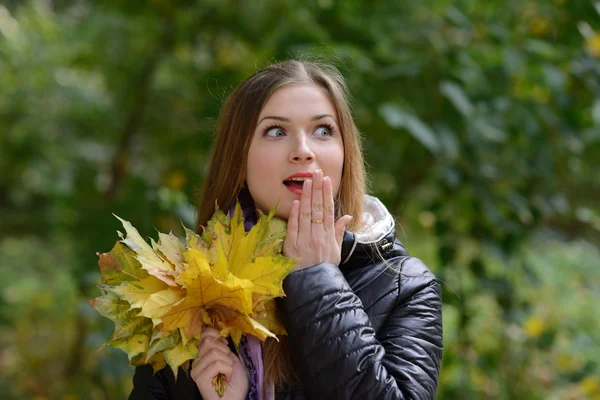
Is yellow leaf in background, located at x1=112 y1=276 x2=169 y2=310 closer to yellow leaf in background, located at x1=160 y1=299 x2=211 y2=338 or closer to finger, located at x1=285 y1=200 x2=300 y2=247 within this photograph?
yellow leaf in background, located at x1=160 y1=299 x2=211 y2=338

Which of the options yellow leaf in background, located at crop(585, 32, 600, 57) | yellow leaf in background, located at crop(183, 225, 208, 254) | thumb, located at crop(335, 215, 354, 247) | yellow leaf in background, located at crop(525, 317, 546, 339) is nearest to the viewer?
yellow leaf in background, located at crop(183, 225, 208, 254)

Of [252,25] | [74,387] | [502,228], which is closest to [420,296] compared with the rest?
[502,228]

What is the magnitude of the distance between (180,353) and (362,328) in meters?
0.35

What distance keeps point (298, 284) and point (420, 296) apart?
32 centimetres

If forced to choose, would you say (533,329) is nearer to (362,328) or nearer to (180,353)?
(362,328)

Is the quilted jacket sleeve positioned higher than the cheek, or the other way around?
the cheek

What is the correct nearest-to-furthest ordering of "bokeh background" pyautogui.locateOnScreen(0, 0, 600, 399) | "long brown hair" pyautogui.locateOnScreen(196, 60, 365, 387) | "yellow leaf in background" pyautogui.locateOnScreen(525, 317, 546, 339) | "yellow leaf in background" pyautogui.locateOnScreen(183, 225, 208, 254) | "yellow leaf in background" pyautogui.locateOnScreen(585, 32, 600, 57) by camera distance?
"yellow leaf in background" pyautogui.locateOnScreen(183, 225, 208, 254), "long brown hair" pyautogui.locateOnScreen(196, 60, 365, 387), "bokeh background" pyautogui.locateOnScreen(0, 0, 600, 399), "yellow leaf in background" pyautogui.locateOnScreen(585, 32, 600, 57), "yellow leaf in background" pyautogui.locateOnScreen(525, 317, 546, 339)

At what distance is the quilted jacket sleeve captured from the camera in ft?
4.45

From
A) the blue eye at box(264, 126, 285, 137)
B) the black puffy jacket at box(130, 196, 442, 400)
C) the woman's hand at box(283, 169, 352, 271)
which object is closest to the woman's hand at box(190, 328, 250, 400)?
the black puffy jacket at box(130, 196, 442, 400)

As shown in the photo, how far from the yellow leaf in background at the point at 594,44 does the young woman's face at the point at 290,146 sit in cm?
181

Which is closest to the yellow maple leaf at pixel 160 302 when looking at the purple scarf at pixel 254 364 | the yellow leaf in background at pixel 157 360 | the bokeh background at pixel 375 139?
the yellow leaf in background at pixel 157 360

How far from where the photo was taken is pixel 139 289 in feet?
4.42

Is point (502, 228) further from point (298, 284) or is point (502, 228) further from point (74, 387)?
point (74, 387)

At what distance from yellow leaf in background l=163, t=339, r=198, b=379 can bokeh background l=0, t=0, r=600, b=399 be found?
3.33 feet
